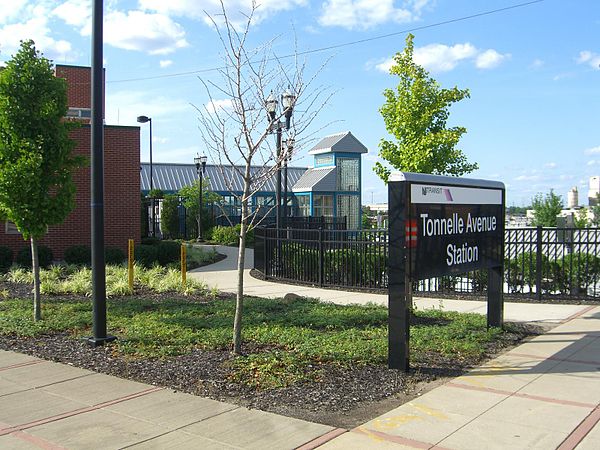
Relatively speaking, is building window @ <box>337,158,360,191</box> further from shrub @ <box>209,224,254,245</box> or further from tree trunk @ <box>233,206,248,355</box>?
tree trunk @ <box>233,206,248,355</box>

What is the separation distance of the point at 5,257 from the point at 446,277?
1173 centimetres

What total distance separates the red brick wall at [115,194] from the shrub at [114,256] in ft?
4.62

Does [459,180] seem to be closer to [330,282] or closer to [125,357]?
[125,357]

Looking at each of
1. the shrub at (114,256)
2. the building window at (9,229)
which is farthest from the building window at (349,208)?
the building window at (9,229)

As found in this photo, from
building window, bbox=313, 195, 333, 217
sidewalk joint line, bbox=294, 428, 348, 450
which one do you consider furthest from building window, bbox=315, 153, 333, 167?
sidewalk joint line, bbox=294, 428, 348, 450

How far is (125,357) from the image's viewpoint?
7004 mm

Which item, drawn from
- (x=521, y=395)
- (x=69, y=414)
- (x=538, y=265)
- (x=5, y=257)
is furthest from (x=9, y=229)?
(x=521, y=395)

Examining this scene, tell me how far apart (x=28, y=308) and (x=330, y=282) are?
20.4 ft

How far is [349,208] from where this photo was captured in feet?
149

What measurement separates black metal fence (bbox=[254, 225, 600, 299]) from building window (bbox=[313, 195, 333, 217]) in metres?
28.9

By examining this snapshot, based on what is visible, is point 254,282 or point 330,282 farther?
point 254,282

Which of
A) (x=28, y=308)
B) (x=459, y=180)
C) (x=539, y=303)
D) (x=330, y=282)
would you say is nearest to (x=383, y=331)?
(x=459, y=180)

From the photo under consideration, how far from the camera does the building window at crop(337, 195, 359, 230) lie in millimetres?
44625

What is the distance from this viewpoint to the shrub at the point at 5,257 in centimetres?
1620
